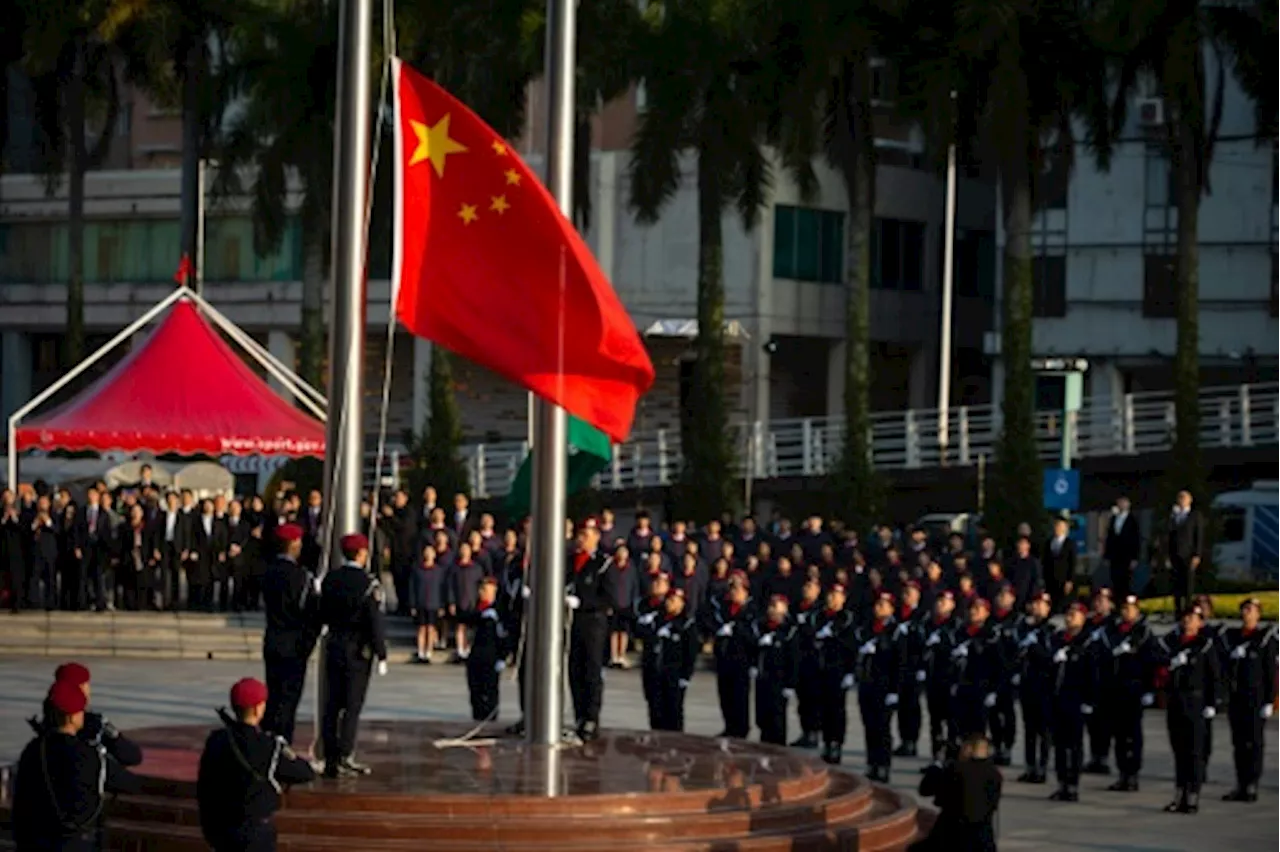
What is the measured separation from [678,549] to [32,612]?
862 cm

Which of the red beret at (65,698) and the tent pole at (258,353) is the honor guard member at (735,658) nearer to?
the tent pole at (258,353)

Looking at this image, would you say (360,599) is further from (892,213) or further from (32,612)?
(892,213)

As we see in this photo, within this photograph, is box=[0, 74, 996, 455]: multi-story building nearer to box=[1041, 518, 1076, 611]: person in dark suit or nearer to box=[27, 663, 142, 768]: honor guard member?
box=[1041, 518, 1076, 611]: person in dark suit

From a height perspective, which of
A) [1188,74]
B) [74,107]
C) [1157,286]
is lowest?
[1157,286]

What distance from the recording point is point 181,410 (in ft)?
135

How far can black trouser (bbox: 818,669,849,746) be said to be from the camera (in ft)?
94.6

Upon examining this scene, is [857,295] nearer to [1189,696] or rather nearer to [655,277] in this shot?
[655,277]

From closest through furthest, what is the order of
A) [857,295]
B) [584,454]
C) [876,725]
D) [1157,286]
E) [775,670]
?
[584,454] → [876,725] → [775,670] → [857,295] → [1157,286]

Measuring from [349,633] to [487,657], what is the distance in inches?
324

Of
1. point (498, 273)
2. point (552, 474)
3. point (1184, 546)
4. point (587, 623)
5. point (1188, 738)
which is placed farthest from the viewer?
point (1184, 546)

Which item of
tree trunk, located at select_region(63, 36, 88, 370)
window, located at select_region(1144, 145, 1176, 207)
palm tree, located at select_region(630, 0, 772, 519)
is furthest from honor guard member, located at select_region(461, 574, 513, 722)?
window, located at select_region(1144, 145, 1176, 207)

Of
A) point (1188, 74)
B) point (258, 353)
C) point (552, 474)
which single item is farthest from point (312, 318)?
point (552, 474)

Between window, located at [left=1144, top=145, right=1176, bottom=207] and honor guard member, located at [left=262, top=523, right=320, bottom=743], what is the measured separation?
4418cm

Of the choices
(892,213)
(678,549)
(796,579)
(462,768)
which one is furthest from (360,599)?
(892,213)
